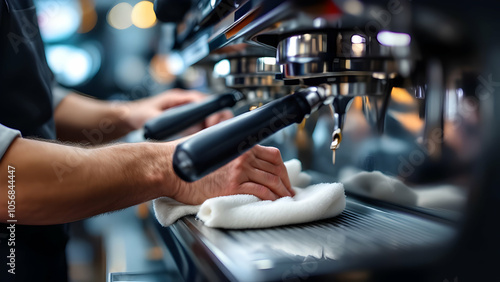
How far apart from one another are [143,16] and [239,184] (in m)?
1.67

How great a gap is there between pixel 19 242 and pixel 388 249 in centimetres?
49

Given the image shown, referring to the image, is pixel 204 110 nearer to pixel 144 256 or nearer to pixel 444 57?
pixel 144 256

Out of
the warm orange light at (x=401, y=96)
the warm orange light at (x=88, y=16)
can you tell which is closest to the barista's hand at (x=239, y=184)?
the warm orange light at (x=401, y=96)

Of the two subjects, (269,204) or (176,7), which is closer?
(269,204)

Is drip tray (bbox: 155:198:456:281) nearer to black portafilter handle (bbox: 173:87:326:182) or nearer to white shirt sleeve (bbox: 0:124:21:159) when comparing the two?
black portafilter handle (bbox: 173:87:326:182)

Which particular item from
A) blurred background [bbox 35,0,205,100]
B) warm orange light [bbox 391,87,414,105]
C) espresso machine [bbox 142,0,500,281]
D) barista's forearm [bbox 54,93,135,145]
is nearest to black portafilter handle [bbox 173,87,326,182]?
espresso machine [bbox 142,0,500,281]

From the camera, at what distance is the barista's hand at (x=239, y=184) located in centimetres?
51

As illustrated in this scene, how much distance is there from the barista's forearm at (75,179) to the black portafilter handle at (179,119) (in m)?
0.20

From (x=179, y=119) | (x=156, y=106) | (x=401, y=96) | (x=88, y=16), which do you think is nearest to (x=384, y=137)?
(x=401, y=96)

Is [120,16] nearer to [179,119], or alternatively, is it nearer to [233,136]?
[179,119]

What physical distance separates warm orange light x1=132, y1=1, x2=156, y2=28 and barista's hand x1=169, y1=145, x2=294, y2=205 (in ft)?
5.11

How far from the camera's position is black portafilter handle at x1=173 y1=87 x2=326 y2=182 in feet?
1.15

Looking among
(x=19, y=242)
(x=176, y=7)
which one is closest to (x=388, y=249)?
(x=19, y=242)

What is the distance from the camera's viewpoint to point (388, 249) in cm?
38
